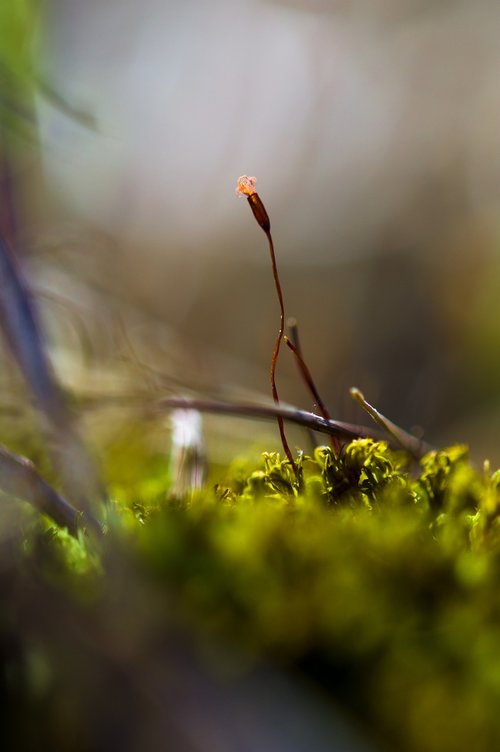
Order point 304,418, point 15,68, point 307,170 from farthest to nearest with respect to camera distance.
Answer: point 307,170 → point 15,68 → point 304,418

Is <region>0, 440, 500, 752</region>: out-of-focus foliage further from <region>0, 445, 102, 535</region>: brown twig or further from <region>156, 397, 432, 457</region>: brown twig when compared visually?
<region>156, 397, 432, 457</region>: brown twig

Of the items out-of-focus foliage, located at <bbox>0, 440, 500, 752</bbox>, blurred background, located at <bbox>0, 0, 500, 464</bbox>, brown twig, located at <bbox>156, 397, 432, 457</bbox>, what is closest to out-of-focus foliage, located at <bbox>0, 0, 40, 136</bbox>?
brown twig, located at <bbox>156, 397, 432, 457</bbox>

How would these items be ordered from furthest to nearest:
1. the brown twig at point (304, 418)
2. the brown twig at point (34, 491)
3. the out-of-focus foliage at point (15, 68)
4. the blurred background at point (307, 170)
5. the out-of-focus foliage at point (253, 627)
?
1. the blurred background at point (307, 170)
2. the out-of-focus foliage at point (15, 68)
3. the brown twig at point (304, 418)
4. the brown twig at point (34, 491)
5. the out-of-focus foliage at point (253, 627)

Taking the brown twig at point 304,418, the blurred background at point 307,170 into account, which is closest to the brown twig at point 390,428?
the brown twig at point 304,418

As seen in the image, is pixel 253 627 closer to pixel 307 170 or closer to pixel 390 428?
pixel 390 428

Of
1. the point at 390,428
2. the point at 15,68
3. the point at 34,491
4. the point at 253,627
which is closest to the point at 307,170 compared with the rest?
the point at 15,68

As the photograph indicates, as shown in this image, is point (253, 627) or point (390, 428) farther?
point (390, 428)

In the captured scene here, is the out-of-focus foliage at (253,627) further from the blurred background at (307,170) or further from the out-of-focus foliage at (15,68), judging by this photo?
the blurred background at (307,170)
